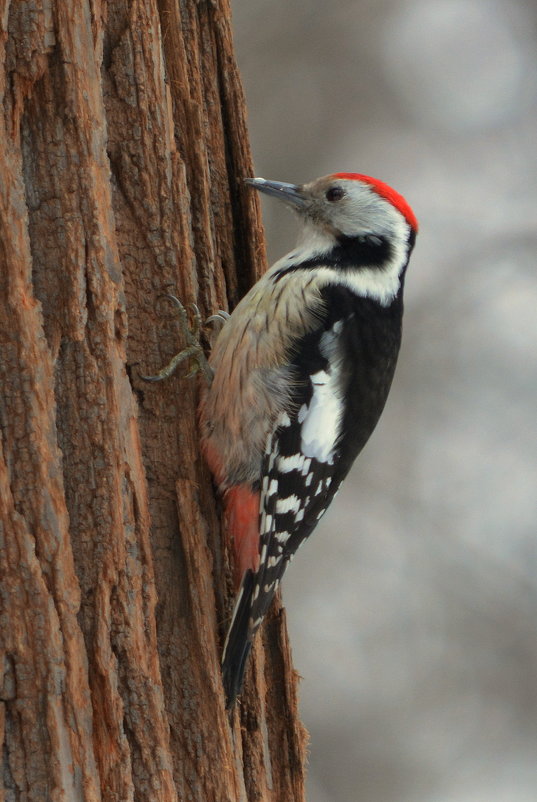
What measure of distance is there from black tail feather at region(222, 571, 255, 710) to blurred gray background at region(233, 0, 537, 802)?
2.11m

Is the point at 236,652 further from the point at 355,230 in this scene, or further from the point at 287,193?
the point at 287,193

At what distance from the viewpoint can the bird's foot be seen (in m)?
2.02

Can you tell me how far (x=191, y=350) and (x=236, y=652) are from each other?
27.0 inches

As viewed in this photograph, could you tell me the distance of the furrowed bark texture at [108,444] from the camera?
1628 millimetres

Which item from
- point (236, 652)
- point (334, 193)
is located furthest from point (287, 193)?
point (236, 652)

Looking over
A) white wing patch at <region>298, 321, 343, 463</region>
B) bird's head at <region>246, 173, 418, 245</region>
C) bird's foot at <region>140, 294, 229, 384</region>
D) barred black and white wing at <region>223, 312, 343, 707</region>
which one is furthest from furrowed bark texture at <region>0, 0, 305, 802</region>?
bird's head at <region>246, 173, 418, 245</region>

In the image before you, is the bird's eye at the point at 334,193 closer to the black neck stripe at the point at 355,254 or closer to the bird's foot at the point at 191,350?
the black neck stripe at the point at 355,254

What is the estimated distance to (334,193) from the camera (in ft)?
8.71

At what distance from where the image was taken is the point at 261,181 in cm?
237

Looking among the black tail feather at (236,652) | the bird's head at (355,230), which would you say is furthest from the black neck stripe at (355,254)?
the black tail feather at (236,652)

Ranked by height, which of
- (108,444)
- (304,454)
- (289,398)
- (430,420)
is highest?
(430,420)

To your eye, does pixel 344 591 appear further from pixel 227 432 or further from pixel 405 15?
pixel 405 15

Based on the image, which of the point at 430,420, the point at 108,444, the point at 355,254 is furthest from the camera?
the point at 430,420

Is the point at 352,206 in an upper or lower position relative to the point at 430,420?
lower
